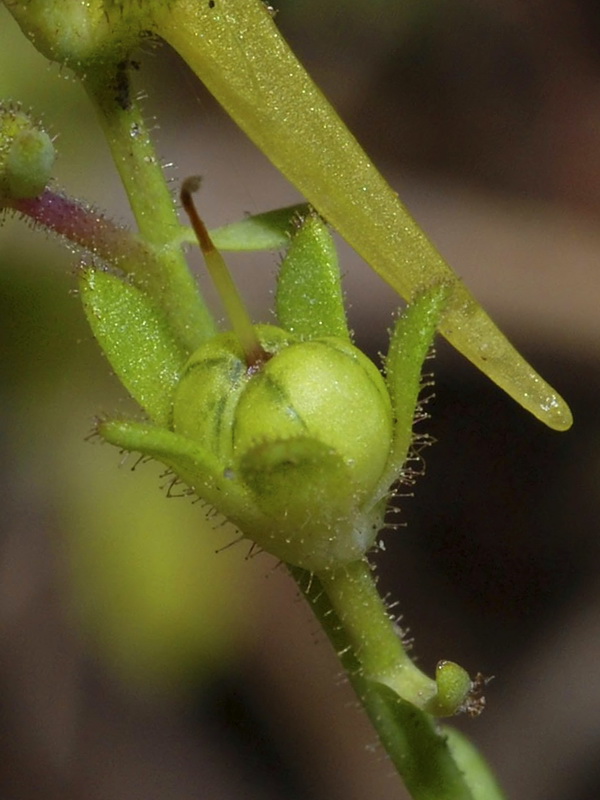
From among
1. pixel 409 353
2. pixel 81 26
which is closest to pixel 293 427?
pixel 409 353

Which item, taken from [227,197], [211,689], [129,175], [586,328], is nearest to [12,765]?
[211,689]

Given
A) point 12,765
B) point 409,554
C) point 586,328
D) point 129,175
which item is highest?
point 586,328

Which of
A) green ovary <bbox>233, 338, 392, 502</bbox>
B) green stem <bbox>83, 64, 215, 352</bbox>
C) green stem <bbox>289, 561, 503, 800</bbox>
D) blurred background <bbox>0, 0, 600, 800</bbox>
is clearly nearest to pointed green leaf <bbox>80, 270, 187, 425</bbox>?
green stem <bbox>83, 64, 215, 352</bbox>

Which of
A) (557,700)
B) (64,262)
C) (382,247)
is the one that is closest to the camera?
(382,247)

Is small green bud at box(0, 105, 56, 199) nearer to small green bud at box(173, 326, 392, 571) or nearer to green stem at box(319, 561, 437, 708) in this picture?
small green bud at box(173, 326, 392, 571)

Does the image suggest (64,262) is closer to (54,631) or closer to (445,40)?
(54,631)

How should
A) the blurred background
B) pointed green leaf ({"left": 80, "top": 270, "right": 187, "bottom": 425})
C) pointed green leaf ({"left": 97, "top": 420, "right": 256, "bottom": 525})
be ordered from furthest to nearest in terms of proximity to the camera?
the blurred background, pointed green leaf ({"left": 80, "top": 270, "right": 187, "bottom": 425}), pointed green leaf ({"left": 97, "top": 420, "right": 256, "bottom": 525})
